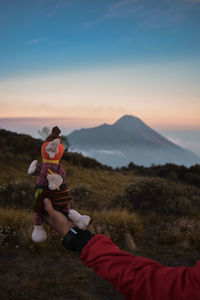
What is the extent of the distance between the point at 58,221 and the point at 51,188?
0.44 metres

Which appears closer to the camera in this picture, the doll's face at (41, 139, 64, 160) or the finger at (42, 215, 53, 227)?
the finger at (42, 215, 53, 227)

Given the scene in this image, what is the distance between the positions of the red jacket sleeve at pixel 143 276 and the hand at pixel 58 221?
1.31ft

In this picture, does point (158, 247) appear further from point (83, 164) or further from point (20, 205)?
point (83, 164)

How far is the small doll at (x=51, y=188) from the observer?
2.02 m

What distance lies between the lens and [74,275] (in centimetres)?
509

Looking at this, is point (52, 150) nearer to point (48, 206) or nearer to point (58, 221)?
point (48, 206)

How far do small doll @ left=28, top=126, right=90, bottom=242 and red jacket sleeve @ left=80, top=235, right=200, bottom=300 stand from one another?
25.5 inches

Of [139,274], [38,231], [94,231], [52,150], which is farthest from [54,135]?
[94,231]

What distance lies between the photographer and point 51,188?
85.1 inches

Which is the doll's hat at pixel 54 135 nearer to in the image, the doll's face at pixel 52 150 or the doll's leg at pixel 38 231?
the doll's face at pixel 52 150

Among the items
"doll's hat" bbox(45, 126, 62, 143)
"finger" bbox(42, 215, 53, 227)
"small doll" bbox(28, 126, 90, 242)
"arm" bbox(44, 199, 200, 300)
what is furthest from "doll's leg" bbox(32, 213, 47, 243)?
"arm" bbox(44, 199, 200, 300)

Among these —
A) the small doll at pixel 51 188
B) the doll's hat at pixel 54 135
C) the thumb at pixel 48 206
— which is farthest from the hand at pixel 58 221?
the doll's hat at pixel 54 135

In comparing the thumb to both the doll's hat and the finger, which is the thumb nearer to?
the finger

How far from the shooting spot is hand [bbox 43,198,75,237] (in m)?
1.71
